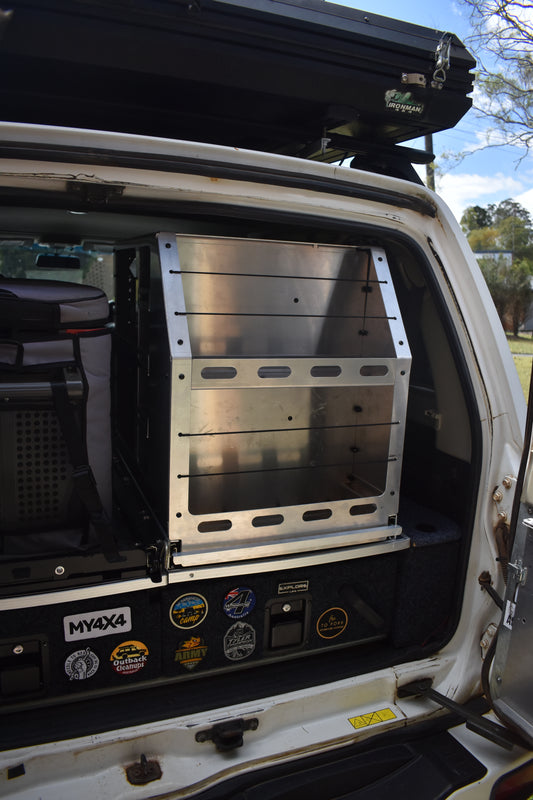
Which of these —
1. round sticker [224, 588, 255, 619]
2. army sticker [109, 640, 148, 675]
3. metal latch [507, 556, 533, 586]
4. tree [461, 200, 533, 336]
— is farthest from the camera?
tree [461, 200, 533, 336]

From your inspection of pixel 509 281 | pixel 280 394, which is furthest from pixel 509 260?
pixel 280 394

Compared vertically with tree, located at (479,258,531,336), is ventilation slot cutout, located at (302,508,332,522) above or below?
below

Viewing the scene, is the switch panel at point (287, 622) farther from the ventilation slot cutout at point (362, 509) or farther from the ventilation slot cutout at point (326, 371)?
the ventilation slot cutout at point (326, 371)

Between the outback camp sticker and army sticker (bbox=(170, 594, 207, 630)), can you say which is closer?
army sticker (bbox=(170, 594, 207, 630))

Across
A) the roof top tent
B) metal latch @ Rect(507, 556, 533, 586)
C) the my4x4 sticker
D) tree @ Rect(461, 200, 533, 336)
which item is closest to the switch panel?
the my4x4 sticker

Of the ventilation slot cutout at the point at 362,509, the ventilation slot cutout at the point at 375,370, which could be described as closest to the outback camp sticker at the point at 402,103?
the ventilation slot cutout at the point at 375,370

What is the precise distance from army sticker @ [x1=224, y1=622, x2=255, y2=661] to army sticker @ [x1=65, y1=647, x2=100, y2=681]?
373mm

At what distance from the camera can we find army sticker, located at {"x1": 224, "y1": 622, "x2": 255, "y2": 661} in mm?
1752

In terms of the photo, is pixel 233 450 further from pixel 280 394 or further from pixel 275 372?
pixel 275 372

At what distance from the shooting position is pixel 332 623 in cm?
189

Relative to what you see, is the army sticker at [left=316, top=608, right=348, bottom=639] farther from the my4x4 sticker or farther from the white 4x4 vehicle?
the my4x4 sticker

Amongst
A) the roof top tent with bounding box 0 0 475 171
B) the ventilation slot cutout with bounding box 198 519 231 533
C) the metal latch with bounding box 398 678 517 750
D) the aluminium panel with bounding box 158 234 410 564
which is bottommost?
the metal latch with bounding box 398 678 517 750

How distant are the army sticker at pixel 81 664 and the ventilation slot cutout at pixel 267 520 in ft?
1.80

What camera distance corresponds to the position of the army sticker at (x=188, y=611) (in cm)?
167
